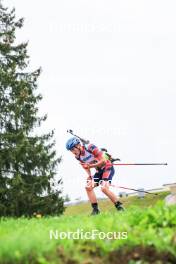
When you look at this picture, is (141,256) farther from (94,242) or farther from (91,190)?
(91,190)

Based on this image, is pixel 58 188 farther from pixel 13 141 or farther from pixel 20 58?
pixel 20 58

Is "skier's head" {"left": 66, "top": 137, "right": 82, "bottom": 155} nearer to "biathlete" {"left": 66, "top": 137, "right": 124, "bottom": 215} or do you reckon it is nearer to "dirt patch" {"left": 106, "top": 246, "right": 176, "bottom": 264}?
"biathlete" {"left": 66, "top": 137, "right": 124, "bottom": 215}

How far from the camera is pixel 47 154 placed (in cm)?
3559

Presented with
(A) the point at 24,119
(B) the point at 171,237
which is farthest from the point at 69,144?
(A) the point at 24,119

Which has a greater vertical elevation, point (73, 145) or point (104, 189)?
point (73, 145)

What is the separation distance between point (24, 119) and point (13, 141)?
1.69 meters

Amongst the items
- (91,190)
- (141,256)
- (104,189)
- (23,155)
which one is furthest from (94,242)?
(23,155)

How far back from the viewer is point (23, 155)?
3447cm

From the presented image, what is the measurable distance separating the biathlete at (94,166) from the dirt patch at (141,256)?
8.51 metres

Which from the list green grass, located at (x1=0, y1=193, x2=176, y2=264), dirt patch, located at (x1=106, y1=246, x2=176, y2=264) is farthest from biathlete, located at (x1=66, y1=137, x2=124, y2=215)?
dirt patch, located at (x1=106, y1=246, x2=176, y2=264)

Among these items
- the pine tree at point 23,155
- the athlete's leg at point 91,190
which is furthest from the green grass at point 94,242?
the pine tree at point 23,155

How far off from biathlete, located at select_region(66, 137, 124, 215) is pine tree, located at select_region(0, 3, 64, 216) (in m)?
16.9

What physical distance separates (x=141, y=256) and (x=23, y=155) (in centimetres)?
2765

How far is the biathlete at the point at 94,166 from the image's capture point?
1600 centimetres
